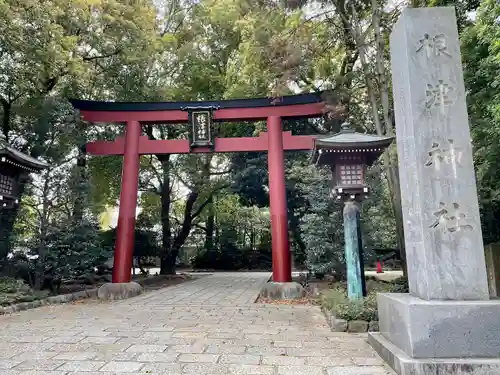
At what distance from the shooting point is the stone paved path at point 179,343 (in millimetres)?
3611

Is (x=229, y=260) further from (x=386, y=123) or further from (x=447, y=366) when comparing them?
(x=447, y=366)

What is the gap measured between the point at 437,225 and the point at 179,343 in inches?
133

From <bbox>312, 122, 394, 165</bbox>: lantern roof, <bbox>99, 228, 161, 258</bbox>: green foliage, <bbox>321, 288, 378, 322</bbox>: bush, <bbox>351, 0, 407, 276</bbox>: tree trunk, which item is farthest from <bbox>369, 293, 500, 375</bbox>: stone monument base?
<bbox>99, 228, 161, 258</bbox>: green foliage

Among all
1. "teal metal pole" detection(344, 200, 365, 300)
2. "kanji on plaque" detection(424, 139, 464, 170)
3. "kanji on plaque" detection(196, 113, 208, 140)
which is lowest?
"teal metal pole" detection(344, 200, 365, 300)

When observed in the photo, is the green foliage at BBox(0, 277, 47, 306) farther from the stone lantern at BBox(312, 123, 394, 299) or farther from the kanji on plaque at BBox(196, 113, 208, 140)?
the stone lantern at BBox(312, 123, 394, 299)

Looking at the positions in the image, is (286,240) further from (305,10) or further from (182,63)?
(182,63)

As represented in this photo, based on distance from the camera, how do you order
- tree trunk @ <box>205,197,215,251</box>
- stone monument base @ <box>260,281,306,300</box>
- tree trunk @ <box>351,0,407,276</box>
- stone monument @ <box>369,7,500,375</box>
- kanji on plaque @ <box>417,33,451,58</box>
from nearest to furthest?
1. stone monument @ <box>369,7,500,375</box>
2. kanji on plaque @ <box>417,33,451,58</box>
3. tree trunk @ <box>351,0,407,276</box>
4. stone monument base @ <box>260,281,306,300</box>
5. tree trunk @ <box>205,197,215,251</box>

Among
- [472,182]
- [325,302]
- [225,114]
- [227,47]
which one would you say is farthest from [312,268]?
[227,47]

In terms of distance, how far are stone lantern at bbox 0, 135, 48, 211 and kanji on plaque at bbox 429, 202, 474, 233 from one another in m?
8.02

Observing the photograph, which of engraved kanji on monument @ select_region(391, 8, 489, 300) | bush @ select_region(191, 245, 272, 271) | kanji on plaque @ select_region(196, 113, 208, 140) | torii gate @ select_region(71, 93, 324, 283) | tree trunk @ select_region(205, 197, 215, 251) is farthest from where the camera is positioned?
tree trunk @ select_region(205, 197, 215, 251)

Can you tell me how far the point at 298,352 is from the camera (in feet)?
13.7

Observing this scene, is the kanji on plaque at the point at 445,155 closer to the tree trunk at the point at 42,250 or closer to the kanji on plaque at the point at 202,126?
the kanji on plaque at the point at 202,126

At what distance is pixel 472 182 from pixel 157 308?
6.25 metres

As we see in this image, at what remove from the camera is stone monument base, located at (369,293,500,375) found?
3.12 meters
